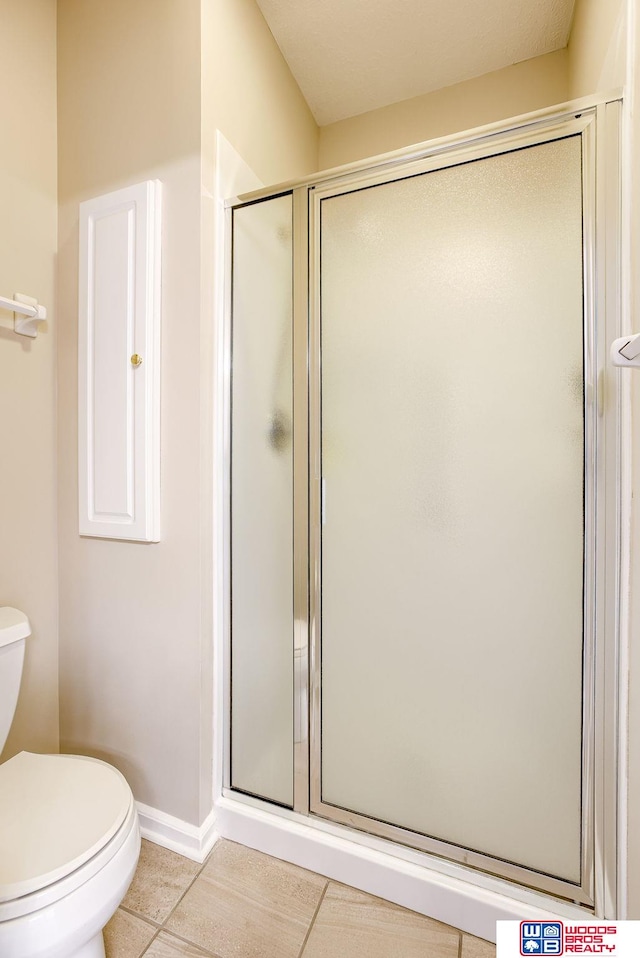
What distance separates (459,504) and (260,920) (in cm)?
115

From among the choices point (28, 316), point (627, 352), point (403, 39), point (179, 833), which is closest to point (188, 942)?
point (179, 833)

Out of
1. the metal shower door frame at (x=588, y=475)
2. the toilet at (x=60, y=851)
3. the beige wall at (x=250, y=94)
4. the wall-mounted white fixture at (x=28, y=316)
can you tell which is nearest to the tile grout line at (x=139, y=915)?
the toilet at (x=60, y=851)

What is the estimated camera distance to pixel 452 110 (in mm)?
1808

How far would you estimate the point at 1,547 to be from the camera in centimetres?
131

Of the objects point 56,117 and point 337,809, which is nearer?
point 337,809

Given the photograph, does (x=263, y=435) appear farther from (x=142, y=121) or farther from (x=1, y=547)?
(x=142, y=121)

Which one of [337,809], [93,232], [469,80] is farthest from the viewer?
[469,80]

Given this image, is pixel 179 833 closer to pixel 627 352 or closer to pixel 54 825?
pixel 54 825

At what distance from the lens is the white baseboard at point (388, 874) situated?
1.03m

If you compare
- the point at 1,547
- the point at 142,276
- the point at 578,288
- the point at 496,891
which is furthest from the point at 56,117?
the point at 496,891

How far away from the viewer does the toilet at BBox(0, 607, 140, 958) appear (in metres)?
0.78

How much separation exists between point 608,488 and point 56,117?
198 centimetres

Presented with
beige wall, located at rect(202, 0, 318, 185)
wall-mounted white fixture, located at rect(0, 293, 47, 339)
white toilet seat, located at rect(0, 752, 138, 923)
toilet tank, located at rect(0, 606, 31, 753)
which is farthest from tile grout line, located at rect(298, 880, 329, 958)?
beige wall, located at rect(202, 0, 318, 185)

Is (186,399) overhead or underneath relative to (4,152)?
underneath
